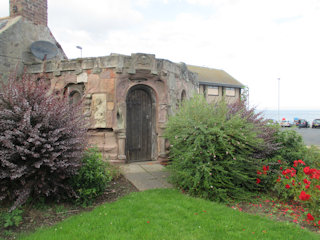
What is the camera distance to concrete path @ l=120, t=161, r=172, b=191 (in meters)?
5.62

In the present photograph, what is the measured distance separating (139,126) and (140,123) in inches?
4.1

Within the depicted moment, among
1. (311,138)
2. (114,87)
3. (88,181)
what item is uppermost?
(114,87)

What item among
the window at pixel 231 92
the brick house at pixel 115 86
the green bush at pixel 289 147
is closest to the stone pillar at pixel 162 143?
the brick house at pixel 115 86

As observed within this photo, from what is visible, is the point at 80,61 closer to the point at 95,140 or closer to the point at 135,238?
the point at 95,140

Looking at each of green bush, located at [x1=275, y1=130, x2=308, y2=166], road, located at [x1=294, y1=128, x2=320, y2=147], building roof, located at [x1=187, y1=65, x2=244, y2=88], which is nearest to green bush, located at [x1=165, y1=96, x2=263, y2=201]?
green bush, located at [x1=275, y1=130, x2=308, y2=166]

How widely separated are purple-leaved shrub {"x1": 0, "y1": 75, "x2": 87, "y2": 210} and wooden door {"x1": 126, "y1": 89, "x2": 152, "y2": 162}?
10.8 ft

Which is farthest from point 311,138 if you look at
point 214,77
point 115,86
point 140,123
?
point 115,86

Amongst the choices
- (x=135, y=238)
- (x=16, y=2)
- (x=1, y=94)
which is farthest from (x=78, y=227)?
(x=16, y=2)

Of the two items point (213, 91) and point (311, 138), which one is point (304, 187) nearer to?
point (311, 138)

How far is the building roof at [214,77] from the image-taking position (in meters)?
23.8

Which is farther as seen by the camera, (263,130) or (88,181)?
(263,130)

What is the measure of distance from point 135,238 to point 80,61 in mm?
6100

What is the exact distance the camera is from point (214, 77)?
2542 cm

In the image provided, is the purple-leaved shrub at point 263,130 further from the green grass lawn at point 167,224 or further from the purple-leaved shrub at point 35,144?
the purple-leaved shrub at point 35,144
